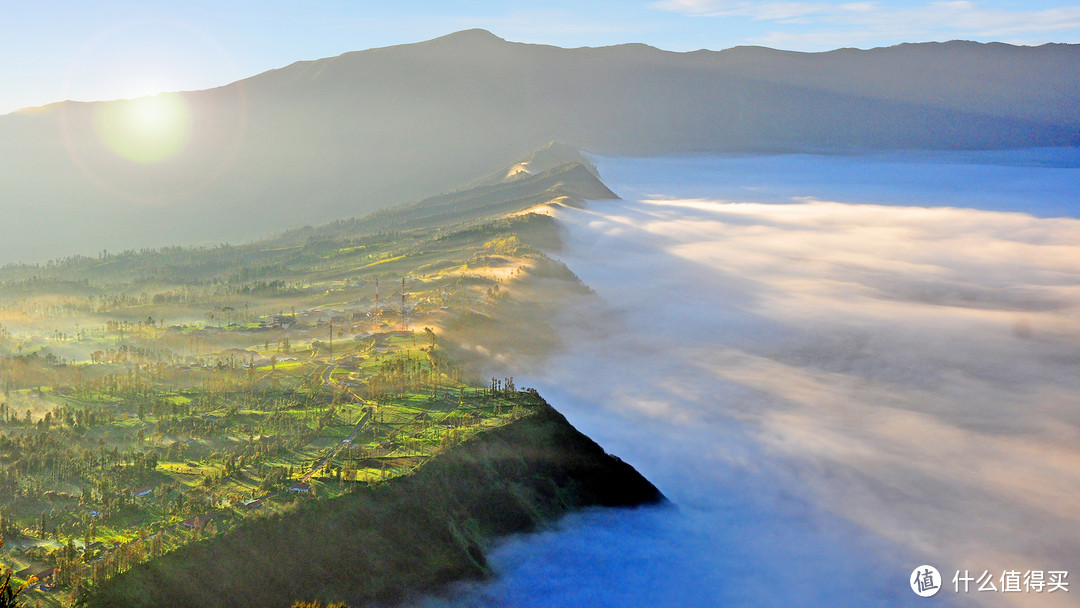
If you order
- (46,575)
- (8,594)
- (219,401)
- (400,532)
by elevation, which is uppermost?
(8,594)

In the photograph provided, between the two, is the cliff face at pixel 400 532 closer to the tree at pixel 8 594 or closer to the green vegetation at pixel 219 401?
the green vegetation at pixel 219 401

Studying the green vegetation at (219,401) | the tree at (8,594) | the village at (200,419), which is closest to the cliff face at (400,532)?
the green vegetation at (219,401)

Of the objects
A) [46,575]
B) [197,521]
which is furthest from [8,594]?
[197,521]

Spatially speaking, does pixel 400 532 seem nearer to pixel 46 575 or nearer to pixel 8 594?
pixel 46 575

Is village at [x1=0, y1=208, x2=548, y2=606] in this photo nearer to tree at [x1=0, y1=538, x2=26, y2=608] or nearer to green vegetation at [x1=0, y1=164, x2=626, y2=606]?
green vegetation at [x1=0, y1=164, x2=626, y2=606]

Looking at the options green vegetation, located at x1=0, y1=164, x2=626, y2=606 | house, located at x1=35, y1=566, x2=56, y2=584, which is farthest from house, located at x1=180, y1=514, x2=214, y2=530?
house, located at x1=35, y1=566, x2=56, y2=584

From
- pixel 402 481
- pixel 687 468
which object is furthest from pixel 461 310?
pixel 402 481
